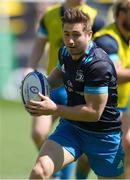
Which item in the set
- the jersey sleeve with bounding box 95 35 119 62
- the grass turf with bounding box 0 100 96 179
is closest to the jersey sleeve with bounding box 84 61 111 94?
the jersey sleeve with bounding box 95 35 119 62

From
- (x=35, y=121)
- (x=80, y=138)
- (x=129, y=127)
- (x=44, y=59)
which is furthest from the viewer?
(x=44, y=59)

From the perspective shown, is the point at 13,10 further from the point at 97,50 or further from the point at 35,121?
the point at 97,50

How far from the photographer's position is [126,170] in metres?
6.52

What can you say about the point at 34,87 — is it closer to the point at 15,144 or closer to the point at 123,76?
the point at 123,76

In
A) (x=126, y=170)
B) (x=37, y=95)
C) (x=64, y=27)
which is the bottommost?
(x=126, y=170)

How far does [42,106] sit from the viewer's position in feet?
18.9

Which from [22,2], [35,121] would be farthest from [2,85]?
[35,121]

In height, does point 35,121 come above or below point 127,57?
below

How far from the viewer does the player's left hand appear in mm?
5766

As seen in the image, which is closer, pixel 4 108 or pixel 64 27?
pixel 64 27

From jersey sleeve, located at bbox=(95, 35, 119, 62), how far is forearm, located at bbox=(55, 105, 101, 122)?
1.15 m

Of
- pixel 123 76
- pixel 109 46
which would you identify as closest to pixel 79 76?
pixel 123 76

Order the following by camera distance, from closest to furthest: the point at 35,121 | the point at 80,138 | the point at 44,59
Answer: the point at 80,138, the point at 35,121, the point at 44,59

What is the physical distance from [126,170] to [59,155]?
2.44 feet
